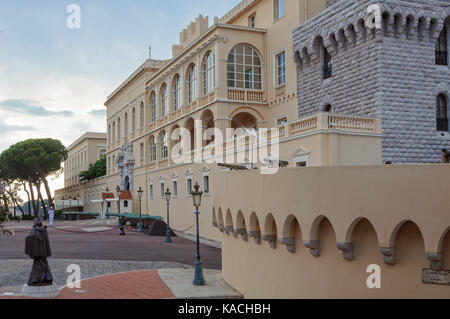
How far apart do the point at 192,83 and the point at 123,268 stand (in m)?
18.8

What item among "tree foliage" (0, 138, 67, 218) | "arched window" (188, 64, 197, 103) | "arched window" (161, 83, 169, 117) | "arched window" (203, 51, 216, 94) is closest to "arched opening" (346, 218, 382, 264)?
"arched window" (203, 51, 216, 94)

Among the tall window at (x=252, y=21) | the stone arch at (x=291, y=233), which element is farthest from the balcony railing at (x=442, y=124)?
the tall window at (x=252, y=21)

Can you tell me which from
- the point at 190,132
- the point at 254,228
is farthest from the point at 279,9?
the point at 254,228

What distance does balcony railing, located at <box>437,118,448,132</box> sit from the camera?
24.1 metres

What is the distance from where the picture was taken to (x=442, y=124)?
Answer: 79.2ft

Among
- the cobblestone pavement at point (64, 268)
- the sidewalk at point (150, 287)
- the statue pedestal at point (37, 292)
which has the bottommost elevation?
the sidewalk at point (150, 287)

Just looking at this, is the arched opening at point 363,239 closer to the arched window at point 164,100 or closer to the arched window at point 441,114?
the arched window at point 441,114

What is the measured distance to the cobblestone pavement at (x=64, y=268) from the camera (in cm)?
1791

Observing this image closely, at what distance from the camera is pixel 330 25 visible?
84.0 feet

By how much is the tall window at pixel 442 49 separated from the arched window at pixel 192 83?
53.3ft

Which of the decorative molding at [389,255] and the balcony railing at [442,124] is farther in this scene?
the balcony railing at [442,124]

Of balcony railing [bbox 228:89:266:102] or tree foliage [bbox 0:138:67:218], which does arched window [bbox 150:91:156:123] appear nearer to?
balcony railing [bbox 228:89:266:102]
